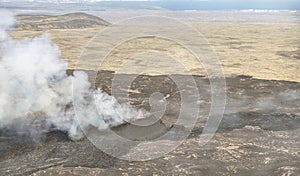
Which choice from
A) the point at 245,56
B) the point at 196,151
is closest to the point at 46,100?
the point at 196,151

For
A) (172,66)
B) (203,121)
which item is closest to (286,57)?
(172,66)

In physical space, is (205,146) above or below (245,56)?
below

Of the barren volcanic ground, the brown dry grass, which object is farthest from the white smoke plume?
the brown dry grass

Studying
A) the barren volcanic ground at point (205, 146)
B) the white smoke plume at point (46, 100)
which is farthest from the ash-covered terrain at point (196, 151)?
the white smoke plume at point (46, 100)

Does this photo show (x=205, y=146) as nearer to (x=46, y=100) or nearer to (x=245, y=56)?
(x=46, y=100)

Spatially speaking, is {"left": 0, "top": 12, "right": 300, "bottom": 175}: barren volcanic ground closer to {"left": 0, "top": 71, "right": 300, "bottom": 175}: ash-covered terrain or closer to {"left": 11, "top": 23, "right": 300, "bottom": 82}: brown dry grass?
{"left": 0, "top": 71, "right": 300, "bottom": 175}: ash-covered terrain

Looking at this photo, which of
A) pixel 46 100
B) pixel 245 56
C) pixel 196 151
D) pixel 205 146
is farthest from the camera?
pixel 245 56

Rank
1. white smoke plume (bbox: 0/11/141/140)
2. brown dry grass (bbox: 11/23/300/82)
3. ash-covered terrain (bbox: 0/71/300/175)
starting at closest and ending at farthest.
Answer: ash-covered terrain (bbox: 0/71/300/175), white smoke plume (bbox: 0/11/141/140), brown dry grass (bbox: 11/23/300/82)

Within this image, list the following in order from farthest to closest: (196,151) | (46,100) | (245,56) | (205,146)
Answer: (245,56) → (46,100) → (205,146) → (196,151)

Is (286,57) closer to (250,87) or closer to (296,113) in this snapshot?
(250,87)
